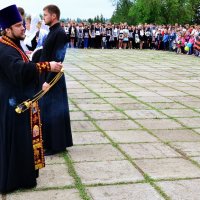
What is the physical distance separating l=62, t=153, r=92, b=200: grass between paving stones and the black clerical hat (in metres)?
1.69

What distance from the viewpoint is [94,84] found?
11.1 meters

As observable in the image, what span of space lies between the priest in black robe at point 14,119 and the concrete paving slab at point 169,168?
136cm

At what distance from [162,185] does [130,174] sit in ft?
1.39

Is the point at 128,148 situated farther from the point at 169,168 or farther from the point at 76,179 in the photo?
the point at 76,179

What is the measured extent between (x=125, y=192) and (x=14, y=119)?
1.27m

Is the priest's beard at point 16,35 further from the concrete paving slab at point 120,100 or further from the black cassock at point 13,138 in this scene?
the concrete paving slab at point 120,100

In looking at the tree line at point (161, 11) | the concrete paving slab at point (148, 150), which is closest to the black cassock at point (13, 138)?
the concrete paving slab at point (148, 150)

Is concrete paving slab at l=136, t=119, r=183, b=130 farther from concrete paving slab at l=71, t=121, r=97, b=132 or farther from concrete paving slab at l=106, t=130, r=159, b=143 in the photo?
concrete paving slab at l=71, t=121, r=97, b=132

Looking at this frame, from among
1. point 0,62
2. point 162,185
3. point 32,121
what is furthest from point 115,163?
point 0,62

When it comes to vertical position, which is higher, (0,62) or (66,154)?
(0,62)

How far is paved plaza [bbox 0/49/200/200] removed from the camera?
424 centimetres

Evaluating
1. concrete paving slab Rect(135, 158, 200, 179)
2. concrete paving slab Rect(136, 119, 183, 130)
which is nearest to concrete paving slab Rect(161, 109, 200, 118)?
concrete paving slab Rect(136, 119, 183, 130)

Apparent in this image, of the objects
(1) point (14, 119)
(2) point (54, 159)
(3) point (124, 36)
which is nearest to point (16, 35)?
(1) point (14, 119)

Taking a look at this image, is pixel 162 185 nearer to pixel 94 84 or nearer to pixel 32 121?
pixel 32 121
